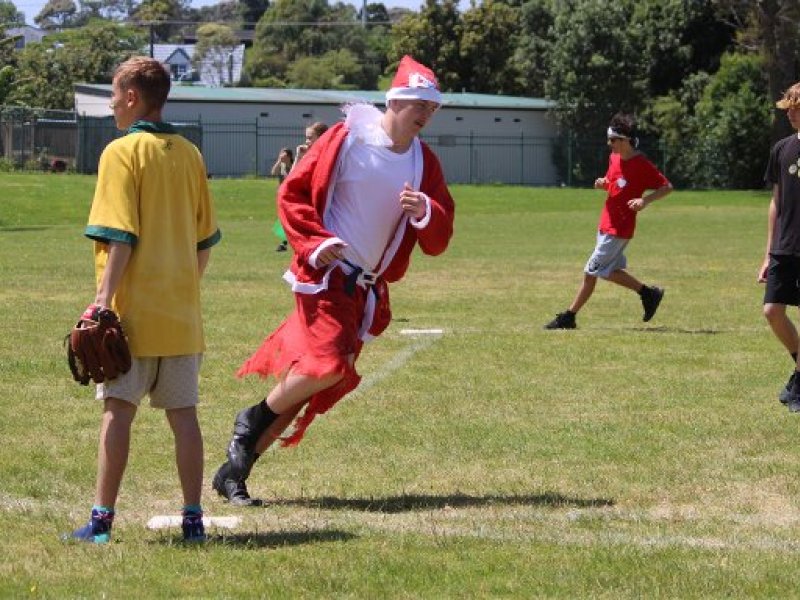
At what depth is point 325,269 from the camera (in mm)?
7273

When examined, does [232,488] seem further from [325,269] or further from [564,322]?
[564,322]

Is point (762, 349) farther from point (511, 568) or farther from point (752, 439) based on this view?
point (511, 568)

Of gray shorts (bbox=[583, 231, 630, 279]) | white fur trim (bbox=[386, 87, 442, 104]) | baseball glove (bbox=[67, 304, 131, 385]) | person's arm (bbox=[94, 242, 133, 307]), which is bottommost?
gray shorts (bbox=[583, 231, 630, 279])

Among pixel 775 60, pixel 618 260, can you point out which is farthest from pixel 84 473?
pixel 775 60

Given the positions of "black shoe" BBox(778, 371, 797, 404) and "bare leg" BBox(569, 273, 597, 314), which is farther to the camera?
"bare leg" BBox(569, 273, 597, 314)

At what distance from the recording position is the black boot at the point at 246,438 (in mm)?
7426

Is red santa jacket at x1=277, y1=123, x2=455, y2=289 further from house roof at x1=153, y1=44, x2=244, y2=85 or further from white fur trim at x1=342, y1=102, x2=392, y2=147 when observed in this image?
house roof at x1=153, y1=44, x2=244, y2=85

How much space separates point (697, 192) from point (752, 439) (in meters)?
48.7

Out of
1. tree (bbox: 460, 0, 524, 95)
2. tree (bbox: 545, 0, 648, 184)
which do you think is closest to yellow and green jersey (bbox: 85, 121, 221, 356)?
tree (bbox: 545, 0, 648, 184)

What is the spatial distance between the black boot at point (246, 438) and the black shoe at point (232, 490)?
3cm

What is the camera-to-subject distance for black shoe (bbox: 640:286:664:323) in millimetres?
15086

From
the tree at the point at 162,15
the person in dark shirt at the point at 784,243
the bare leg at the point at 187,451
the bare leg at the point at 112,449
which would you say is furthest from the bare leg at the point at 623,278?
the tree at the point at 162,15

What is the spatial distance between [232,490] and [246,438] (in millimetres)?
268

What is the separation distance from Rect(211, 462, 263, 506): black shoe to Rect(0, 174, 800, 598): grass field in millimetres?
105
